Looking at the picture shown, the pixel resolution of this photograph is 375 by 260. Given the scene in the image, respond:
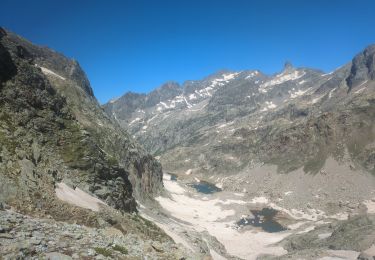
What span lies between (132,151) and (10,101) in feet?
253

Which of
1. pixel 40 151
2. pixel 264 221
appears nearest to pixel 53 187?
pixel 40 151

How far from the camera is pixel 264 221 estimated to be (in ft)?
381

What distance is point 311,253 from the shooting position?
208 ft

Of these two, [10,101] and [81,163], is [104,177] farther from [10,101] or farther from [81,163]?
[10,101]

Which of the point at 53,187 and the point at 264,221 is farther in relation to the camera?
the point at 264,221

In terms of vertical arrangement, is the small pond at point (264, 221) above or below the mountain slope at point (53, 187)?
above

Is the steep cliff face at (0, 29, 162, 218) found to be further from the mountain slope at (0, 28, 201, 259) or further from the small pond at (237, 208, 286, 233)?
the small pond at (237, 208, 286, 233)

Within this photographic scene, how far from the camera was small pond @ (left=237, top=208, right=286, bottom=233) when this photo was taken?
107488mm

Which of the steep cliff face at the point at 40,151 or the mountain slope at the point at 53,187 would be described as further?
the steep cliff face at the point at 40,151

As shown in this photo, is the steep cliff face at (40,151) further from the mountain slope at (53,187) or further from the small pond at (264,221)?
the small pond at (264,221)

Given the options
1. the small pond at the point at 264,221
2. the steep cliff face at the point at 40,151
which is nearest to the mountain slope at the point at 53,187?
the steep cliff face at the point at 40,151

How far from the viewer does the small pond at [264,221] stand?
353ft

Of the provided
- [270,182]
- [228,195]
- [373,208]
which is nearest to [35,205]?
[373,208]

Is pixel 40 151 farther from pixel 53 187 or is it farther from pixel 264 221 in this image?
pixel 264 221
